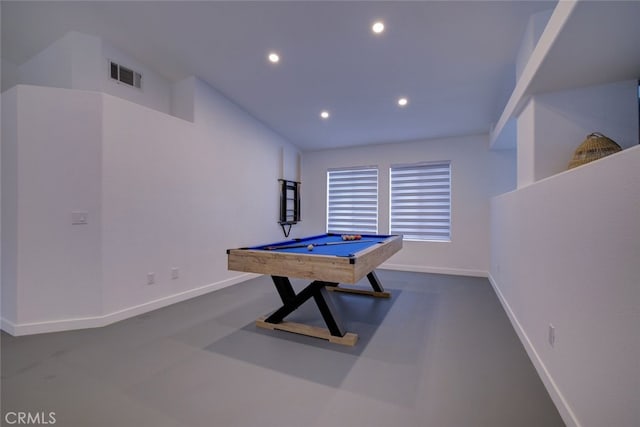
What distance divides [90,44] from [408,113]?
4283 mm

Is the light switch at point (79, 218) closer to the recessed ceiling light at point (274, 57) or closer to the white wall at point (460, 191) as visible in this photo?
the recessed ceiling light at point (274, 57)

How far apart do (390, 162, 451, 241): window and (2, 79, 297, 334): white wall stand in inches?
148

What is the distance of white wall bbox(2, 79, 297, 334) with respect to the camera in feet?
8.52

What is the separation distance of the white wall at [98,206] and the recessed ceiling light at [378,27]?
2.52 metres

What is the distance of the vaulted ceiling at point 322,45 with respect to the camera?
2623mm

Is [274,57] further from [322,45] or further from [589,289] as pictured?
[589,289]

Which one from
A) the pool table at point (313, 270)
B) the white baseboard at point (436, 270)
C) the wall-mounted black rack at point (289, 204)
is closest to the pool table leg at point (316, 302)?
the pool table at point (313, 270)

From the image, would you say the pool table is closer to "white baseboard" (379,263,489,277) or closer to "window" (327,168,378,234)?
"white baseboard" (379,263,489,277)

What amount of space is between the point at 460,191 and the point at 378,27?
350 centimetres

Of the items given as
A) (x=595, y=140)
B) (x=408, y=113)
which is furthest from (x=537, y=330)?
(x=408, y=113)

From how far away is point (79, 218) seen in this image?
2756 millimetres

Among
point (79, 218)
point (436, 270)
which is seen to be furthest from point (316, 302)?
point (436, 270)

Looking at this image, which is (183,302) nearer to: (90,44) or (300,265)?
(300,265)

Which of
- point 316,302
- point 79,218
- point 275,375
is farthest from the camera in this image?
point 79,218
